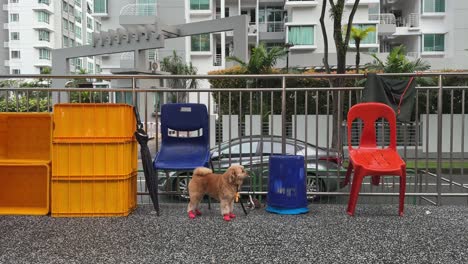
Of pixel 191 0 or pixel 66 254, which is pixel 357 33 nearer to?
pixel 66 254

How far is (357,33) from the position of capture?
71.4 feet

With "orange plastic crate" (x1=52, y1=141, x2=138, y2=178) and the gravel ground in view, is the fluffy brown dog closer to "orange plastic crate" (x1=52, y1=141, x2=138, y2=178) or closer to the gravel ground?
the gravel ground

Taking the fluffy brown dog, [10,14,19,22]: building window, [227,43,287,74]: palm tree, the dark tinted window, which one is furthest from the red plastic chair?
[10,14,19,22]: building window

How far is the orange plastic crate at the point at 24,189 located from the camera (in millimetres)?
5234

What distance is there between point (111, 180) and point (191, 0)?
44.7 metres

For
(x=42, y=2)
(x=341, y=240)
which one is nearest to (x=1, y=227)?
Answer: (x=341, y=240)

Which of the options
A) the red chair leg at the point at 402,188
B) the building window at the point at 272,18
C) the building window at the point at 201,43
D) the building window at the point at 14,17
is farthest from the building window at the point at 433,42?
the building window at the point at 14,17

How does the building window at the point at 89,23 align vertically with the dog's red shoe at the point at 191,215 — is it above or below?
above

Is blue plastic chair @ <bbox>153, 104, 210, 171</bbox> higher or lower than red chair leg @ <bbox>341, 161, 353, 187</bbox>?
higher

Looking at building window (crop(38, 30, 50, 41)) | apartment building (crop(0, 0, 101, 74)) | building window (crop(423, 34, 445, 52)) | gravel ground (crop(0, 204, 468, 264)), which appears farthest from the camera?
building window (crop(38, 30, 50, 41))

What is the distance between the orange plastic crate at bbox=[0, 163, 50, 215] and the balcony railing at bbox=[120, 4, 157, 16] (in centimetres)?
4369

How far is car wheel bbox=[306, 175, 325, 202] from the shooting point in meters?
6.18

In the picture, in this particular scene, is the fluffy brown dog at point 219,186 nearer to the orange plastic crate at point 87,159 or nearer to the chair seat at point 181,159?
the chair seat at point 181,159

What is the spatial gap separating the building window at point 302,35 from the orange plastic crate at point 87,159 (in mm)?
44148
